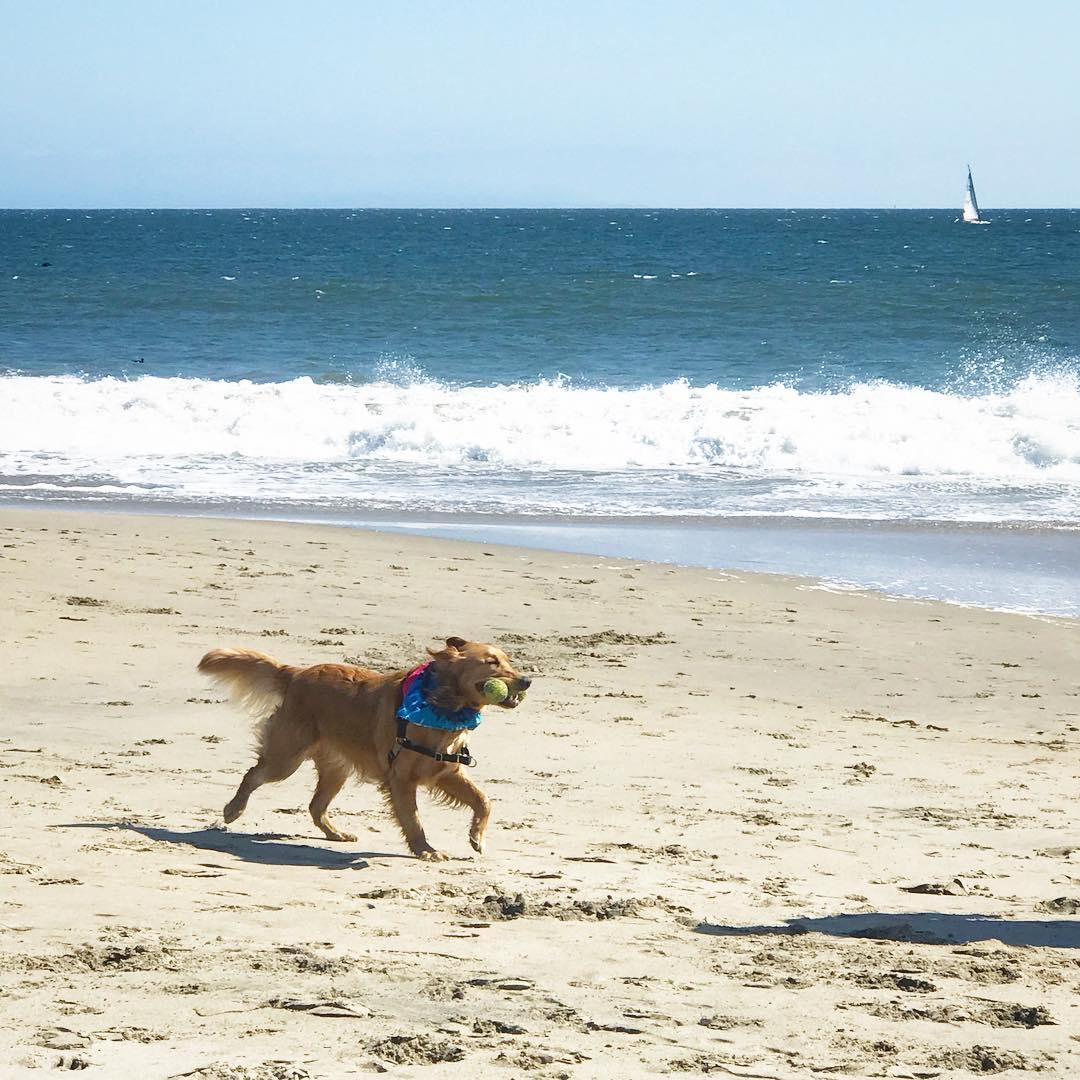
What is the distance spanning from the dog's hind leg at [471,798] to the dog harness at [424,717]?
70 mm

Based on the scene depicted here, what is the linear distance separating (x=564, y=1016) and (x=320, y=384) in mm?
21698

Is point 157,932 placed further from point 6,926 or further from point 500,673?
point 500,673

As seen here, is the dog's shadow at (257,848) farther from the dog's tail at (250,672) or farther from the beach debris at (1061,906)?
the beach debris at (1061,906)

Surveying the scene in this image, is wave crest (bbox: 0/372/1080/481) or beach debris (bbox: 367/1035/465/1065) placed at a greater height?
wave crest (bbox: 0/372/1080/481)

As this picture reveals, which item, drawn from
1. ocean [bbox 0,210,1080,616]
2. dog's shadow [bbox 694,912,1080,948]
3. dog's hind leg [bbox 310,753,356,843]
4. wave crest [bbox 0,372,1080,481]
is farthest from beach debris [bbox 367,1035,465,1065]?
wave crest [bbox 0,372,1080,481]

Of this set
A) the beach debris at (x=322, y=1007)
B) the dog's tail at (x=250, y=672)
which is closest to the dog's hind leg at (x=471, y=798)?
the dog's tail at (x=250, y=672)

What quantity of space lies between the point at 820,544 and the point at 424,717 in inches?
322

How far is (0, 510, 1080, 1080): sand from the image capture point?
3543mm

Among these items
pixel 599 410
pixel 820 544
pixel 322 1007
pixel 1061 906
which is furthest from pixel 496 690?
pixel 599 410

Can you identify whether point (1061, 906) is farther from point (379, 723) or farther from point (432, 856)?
point (379, 723)

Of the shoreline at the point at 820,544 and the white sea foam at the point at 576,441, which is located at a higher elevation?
the white sea foam at the point at 576,441

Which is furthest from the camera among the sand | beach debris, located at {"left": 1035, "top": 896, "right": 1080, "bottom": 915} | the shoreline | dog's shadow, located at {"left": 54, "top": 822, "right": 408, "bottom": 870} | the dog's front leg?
the shoreline

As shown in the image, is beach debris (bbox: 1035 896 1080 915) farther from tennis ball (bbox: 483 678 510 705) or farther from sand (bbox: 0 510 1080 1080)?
tennis ball (bbox: 483 678 510 705)

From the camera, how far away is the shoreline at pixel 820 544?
37.3 ft
